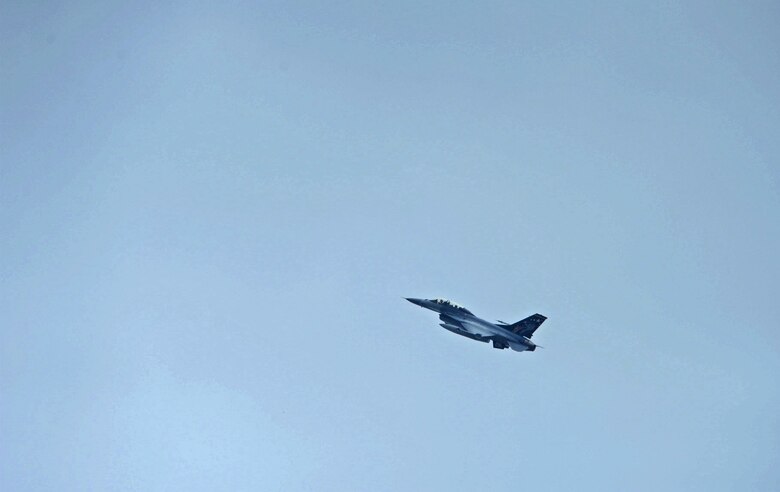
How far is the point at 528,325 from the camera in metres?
94.6

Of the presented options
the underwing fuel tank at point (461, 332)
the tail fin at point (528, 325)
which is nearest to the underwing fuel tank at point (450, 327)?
the underwing fuel tank at point (461, 332)

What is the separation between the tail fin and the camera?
94438 mm

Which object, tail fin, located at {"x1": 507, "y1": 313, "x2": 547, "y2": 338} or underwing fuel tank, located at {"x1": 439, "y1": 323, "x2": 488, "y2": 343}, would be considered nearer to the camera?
underwing fuel tank, located at {"x1": 439, "y1": 323, "x2": 488, "y2": 343}

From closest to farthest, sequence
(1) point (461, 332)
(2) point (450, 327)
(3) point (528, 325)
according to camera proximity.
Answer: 1. (1) point (461, 332)
2. (2) point (450, 327)
3. (3) point (528, 325)

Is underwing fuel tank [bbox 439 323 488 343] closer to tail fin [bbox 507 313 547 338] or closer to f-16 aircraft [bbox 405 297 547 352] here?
f-16 aircraft [bbox 405 297 547 352]

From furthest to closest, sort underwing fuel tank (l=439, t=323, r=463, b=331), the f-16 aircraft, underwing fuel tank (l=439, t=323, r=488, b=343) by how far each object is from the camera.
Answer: the f-16 aircraft, underwing fuel tank (l=439, t=323, r=463, b=331), underwing fuel tank (l=439, t=323, r=488, b=343)

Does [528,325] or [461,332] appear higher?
[528,325]

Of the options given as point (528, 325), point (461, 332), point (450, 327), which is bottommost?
point (461, 332)

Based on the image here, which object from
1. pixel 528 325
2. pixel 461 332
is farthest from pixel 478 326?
pixel 528 325

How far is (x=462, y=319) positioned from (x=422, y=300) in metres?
7.21

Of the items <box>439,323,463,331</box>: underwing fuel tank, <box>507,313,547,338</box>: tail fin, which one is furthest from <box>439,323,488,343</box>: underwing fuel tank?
<box>507,313,547,338</box>: tail fin

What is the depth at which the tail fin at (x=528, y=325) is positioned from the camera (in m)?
94.4

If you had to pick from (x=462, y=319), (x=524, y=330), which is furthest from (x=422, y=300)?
(x=524, y=330)

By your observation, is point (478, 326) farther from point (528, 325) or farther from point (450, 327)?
point (528, 325)
